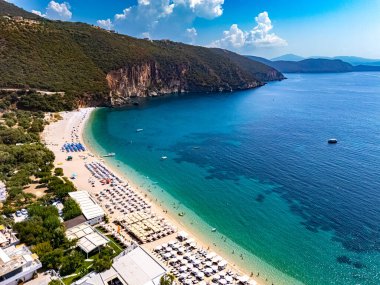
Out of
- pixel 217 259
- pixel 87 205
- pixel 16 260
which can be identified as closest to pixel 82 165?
pixel 87 205

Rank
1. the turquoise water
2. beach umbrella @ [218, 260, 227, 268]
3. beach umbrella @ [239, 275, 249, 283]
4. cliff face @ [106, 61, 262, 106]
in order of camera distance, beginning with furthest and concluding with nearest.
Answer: cliff face @ [106, 61, 262, 106] < the turquoise water < beach umbrella @ [218, 260, 227, 268] < beach umbrella @ [239, 275, 249, 283]

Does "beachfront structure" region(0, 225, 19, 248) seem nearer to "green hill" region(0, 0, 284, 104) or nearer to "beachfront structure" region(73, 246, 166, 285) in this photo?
"beachfront structure" region(73, 246, 166, 285)

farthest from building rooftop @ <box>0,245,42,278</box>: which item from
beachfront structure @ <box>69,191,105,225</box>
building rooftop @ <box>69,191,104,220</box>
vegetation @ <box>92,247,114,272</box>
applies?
building rooftop @ <box>69,191,104,220</box>

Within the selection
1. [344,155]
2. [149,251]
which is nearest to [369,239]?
[149,251]

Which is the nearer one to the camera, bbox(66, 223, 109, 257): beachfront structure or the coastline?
bbox(66, 223, 109, 257): beachfront structure

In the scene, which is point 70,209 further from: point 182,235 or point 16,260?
point 182,235

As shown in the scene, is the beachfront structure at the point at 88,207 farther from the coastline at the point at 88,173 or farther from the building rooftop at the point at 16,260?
the building rooftop at the point at 16,260
